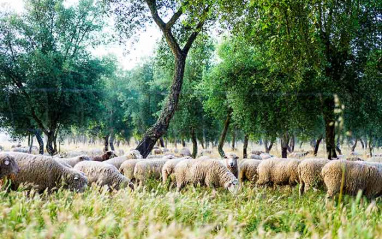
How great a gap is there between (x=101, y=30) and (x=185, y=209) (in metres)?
23.9

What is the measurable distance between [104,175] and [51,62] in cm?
1690

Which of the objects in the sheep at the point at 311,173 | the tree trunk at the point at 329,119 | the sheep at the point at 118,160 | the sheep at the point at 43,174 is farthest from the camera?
the tree trunk at the point at 329,119

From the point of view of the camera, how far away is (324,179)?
10.7 m

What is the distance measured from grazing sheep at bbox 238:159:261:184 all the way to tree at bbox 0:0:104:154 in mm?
14917

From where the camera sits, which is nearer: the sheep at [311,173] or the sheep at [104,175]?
the sheep at [104,175]

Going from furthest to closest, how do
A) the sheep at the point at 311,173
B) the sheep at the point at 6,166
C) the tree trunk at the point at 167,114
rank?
the tree trunk at the point at 167,114 → the sheep at the point at 311,173 → the sheep at the point at 6,166

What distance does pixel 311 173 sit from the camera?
37.7ft

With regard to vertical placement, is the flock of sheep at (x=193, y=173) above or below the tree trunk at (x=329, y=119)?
below

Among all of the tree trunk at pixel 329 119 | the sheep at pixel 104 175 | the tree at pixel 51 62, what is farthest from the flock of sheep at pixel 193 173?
the tree at pixel 51 62

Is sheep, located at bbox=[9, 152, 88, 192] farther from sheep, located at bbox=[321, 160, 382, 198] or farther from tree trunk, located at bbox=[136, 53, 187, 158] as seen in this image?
tree trunk, located at bbox=[136, 53, 187, 158]

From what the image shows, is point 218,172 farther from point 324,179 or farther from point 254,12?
point 254,12

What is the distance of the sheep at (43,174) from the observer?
828 cm

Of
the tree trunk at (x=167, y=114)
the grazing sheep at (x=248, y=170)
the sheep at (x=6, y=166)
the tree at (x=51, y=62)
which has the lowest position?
the grazing sheep at (x=248, y=170)

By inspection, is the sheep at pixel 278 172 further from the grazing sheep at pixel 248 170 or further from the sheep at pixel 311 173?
the sheep at pixel 311 173
